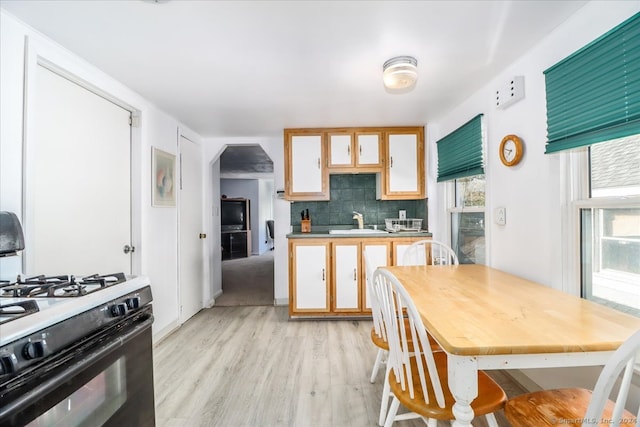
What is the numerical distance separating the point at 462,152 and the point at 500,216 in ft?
2.43

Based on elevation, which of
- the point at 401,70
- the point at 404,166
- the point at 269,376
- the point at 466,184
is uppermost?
the point at 401,70

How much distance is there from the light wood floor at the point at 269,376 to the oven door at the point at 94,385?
64 centimetres

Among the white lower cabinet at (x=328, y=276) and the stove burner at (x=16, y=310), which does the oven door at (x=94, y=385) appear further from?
the white lower cabinet at (x=328, y=276)

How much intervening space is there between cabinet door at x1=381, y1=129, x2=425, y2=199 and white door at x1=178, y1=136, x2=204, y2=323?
221cm

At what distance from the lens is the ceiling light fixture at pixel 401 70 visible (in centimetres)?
189

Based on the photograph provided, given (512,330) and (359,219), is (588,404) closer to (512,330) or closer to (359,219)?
(512,330)

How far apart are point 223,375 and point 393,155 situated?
267 centimetres

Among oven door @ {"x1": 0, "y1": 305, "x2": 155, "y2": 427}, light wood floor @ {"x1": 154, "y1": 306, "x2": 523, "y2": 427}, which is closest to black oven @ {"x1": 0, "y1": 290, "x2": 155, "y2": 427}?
oven door @ {"x1": 0, "y1": 305, "x2": 155, "y2": 427}

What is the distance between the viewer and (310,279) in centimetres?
327

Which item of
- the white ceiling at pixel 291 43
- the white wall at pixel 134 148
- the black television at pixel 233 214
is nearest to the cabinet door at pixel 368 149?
the white ceiling at pixel 291 43

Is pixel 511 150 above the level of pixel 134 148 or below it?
below

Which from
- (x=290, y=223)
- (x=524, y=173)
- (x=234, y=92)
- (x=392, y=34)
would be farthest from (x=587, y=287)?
(x=290, y=223)

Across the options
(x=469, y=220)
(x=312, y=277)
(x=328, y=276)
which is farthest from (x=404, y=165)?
(x=312, y=277)

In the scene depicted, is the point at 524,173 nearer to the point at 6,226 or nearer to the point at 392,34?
the point at 392,34
